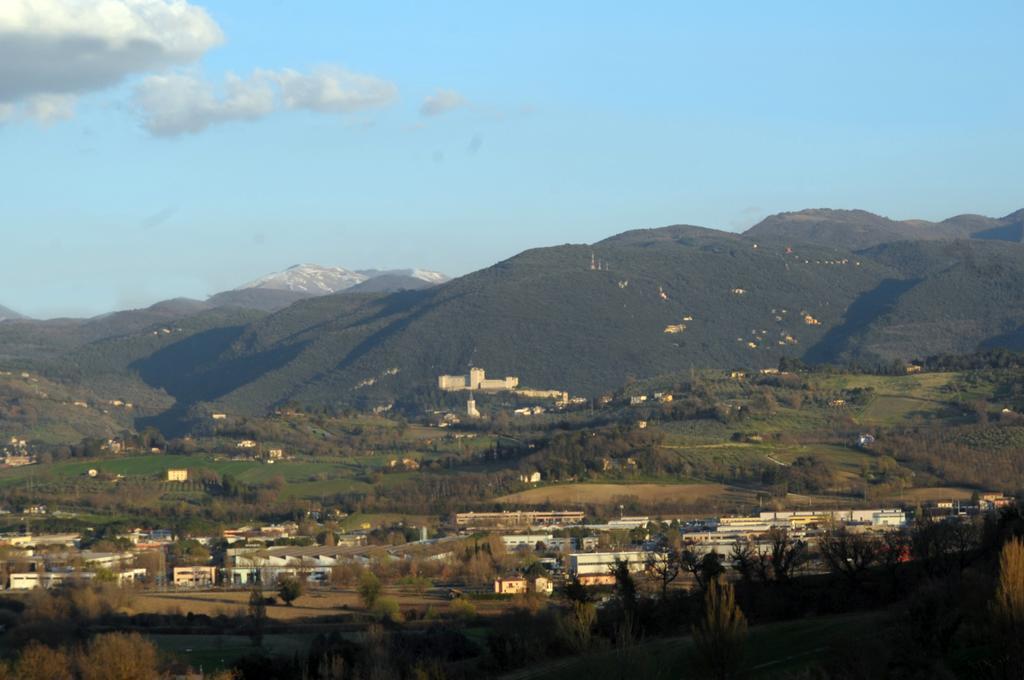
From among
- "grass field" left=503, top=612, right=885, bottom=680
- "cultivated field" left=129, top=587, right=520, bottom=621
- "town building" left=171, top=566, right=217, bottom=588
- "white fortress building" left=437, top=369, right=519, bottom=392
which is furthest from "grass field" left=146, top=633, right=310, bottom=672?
"white fortress building" left=437, top=369, right=519, bottom=392

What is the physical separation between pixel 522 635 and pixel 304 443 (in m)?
85.5

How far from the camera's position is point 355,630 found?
5344cm

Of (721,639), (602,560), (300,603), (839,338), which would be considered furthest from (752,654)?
(839,338)

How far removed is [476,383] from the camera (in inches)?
7028

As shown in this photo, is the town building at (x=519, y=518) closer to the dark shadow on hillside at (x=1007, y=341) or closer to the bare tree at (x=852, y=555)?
the bare tree at (x=852, y=555)

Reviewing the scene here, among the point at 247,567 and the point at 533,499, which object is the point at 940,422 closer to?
the point at 533,499

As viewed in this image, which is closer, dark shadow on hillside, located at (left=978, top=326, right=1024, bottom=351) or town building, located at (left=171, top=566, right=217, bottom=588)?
town building, located at (left=171, top=566, right=217, bottom=588)

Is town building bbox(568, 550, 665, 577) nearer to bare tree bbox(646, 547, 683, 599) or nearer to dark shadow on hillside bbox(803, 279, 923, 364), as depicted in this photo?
bare tree bbox(646, 547, 683, 599)

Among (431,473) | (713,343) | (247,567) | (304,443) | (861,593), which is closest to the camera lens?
(861,593)

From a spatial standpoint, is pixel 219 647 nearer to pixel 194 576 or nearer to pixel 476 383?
pixel 194 576

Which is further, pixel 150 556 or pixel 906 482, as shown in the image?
pixel 906 482

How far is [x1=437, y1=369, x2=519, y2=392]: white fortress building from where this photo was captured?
177 meters

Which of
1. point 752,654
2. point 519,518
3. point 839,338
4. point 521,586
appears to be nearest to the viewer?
point 752,654

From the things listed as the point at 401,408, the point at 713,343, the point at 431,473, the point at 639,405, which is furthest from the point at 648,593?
the point at 713,343
